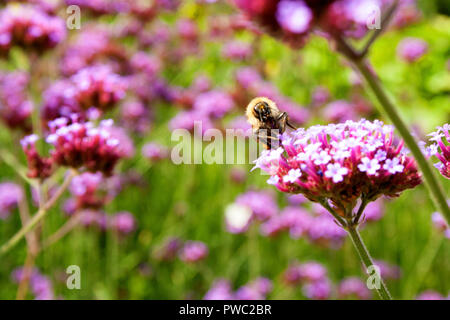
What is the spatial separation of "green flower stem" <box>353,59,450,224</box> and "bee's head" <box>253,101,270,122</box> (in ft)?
2.99

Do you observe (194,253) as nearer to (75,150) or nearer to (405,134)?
(75,150)

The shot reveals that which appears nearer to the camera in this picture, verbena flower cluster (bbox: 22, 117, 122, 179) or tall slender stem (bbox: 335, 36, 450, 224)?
tall slender stem (bbox: 335, 36, 450, 224)

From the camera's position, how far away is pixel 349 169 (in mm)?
986

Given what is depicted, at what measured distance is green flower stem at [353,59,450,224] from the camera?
0.70 meters

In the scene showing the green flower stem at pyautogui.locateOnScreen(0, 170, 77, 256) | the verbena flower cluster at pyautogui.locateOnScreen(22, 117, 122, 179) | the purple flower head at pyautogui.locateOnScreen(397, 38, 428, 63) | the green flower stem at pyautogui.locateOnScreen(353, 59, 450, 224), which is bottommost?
the green flower stem at pyautogui.locateOnScreen(353, 59, 450, 224)

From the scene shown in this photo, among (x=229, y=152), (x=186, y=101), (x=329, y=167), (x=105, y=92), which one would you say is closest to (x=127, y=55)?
(x=186, y=101)

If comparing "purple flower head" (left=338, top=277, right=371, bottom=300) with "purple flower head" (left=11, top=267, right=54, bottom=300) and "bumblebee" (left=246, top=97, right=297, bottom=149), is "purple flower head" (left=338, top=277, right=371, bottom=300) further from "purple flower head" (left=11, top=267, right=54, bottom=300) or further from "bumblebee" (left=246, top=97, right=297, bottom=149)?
"purple flower head" (left=11, top=267, right=54, bottom=300)

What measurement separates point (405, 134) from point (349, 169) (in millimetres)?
274

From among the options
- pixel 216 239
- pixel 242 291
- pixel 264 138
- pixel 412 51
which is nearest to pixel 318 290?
pixel 242 291

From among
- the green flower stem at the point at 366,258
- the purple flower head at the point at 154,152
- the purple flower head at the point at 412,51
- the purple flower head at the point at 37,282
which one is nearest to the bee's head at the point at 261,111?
the green flower stem at the point at 366,258

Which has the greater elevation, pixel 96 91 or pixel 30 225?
pixel 96 91

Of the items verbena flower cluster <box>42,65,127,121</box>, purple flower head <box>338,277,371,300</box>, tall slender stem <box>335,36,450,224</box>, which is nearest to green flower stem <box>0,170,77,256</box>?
verbena flower cluster <box>42,65,127,121</box>

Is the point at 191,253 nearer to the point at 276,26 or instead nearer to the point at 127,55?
the point at 127,55

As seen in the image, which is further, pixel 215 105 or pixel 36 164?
pixel 215 105
